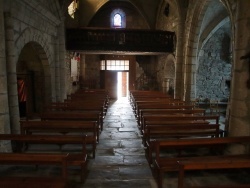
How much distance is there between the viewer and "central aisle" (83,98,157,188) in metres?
3.66

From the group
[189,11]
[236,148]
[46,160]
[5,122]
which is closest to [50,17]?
[5,122]

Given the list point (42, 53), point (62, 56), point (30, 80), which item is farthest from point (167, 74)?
point (30, 80)

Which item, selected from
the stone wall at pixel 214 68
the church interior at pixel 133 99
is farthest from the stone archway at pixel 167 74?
the stone wall at pixel 214 68

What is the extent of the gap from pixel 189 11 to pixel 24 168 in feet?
28.2

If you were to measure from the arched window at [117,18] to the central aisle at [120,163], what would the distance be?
478 inches

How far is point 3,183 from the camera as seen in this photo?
269 cm

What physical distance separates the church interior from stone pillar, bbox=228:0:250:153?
2 cm

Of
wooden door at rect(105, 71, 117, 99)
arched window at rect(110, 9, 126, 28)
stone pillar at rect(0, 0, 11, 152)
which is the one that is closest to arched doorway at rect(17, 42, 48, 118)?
stone pillar at rect(0, 0, 11, 152)

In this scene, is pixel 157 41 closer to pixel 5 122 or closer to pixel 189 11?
pixel 189 11

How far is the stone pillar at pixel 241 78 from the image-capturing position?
4207 mm

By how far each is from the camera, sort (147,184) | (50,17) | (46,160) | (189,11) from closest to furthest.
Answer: (46,160)
(147,184)
(50,17)
(189,11)

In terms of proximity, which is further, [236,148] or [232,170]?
[236,148]

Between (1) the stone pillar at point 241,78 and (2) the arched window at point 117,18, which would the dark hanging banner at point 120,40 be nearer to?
(2) the arched window at point 117,18

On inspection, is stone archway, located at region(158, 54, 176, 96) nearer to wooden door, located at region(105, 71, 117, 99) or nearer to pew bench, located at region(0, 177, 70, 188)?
wooden door, located at region(105, 71, 117, 99)
